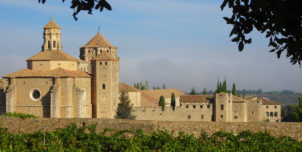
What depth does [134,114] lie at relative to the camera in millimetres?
46625

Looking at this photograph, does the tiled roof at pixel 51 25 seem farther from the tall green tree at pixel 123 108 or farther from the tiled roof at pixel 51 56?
the tall green tree at pixel 123 108

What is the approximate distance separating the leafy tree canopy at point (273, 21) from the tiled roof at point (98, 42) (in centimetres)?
4988

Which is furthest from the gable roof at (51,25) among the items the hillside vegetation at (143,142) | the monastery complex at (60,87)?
the hillside vegetation at (143,142)

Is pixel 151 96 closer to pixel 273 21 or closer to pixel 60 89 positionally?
pixel 60 89

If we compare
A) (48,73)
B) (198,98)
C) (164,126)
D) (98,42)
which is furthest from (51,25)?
(164,126)

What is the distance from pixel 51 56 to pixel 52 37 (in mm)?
3629

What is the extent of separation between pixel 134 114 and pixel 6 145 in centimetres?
3426

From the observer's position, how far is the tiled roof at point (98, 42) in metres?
55.9

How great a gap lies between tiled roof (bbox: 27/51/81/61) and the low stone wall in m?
24.9

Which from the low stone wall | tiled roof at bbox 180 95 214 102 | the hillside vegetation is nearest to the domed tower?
tiled roof at bbox 180 95 214 102

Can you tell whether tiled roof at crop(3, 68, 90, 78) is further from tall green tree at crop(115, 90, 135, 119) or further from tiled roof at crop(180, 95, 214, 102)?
tiled roof at crop(180, 95, 214, 102)

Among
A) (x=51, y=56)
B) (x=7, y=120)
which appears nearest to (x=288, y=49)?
(x=7, y=120)

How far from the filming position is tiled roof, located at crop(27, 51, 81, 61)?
4194cm

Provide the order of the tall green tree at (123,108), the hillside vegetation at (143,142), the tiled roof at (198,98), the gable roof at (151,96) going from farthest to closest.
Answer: the gable roof at (151,96), the tiled roof at (198,98), the tall green tree at (123,108), the hillside vegetation at (143,142)
